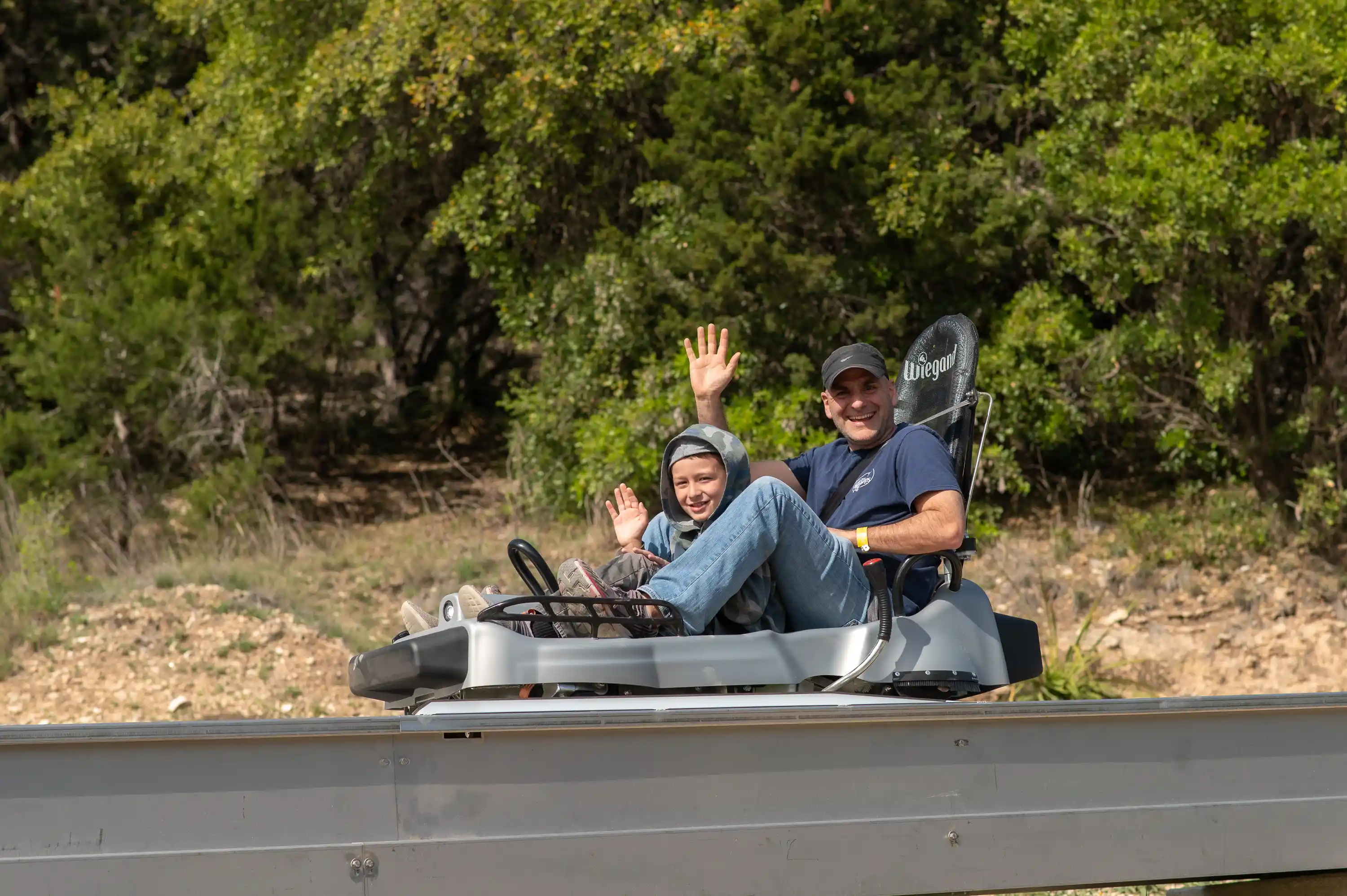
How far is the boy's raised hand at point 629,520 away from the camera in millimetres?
4980

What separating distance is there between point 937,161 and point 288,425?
701cm

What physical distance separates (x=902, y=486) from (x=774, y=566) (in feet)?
1.93

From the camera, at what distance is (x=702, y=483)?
4680mm

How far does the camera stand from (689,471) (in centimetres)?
469

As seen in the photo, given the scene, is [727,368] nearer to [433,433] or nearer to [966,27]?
[966,27]

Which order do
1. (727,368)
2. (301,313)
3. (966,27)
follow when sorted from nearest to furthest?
1. (727,368)
2. (966,27)
3. (301,313)

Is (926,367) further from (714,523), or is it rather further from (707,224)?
(707,224)

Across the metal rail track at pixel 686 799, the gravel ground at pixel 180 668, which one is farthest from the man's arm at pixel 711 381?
the gravel ground at pixel 180 668

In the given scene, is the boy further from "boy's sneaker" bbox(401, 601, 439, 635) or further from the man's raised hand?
the man's raised hand

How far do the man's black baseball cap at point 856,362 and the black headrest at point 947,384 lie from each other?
0.31m

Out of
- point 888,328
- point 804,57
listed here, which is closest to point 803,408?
point 888,328

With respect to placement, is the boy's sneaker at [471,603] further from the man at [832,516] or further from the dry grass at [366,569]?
the dry grass at [366,569]

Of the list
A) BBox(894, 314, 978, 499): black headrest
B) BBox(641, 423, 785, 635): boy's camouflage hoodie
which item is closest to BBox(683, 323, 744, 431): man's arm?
BBox(641, 423, 785, 635): boy's camouflage hoodie

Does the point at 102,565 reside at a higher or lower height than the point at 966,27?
lower
